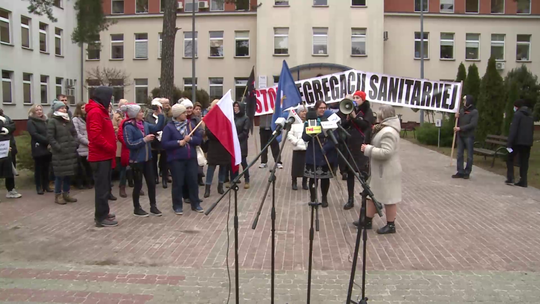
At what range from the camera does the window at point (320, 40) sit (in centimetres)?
3756

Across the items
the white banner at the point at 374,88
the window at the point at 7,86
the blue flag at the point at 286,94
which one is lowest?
the blue flag at the point at 286,94

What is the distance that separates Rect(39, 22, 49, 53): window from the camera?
34.0 meters

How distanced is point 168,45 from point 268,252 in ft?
32.9

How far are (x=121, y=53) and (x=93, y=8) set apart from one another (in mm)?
23530

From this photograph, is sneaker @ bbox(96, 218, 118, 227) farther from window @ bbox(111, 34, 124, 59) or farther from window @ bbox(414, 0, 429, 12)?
window @ bbox(414, 0, 429, 12)

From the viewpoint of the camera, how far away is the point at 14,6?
3031 cm

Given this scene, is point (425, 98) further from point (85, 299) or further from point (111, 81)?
point (111, 81)

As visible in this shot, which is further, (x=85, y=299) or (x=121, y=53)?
(x=121, y=53)

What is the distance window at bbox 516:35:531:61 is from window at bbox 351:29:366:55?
1328 cm

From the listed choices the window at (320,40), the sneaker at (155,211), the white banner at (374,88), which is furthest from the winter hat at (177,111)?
the window at (320,40)

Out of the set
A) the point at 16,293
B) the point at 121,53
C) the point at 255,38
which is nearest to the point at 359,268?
the point at 16,293

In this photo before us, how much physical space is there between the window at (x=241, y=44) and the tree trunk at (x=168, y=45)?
Result: 83.5 ft

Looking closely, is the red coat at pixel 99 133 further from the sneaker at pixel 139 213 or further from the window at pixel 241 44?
the window at pixel 241 44

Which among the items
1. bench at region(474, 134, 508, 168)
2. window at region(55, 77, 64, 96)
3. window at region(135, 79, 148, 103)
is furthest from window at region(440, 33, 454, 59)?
window at region(55, 77, 64, 96)
